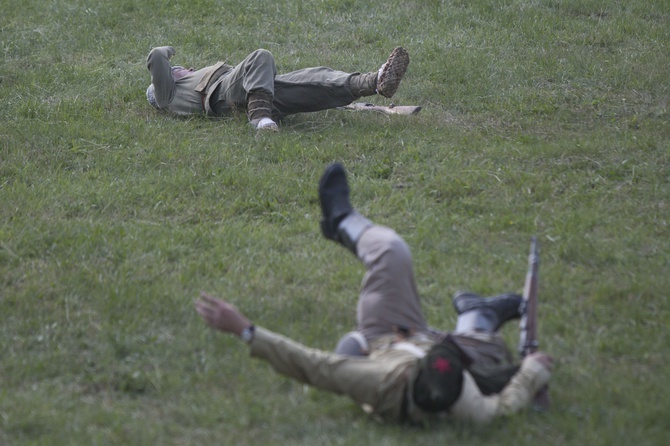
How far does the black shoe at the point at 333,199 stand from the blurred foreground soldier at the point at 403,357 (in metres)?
0.23

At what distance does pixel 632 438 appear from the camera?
4.13 metres

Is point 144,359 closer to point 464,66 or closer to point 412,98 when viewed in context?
point 412,98

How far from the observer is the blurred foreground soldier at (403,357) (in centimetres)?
412

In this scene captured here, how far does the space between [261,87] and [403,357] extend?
4478 millimetres

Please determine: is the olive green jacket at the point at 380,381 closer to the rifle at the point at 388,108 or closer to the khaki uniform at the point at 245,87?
the khaki uniform at the point at 245,87

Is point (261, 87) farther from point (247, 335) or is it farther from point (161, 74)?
point (247, 335)

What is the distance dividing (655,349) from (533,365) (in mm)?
1013

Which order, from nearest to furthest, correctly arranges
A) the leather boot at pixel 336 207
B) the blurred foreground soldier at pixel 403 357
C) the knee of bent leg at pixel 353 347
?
the blurred foreground soldier at pixel 403 357, the knee of bent leg at pixel 353 347, the leather boot at pixel 336 207

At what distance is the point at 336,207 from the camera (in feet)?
16.5

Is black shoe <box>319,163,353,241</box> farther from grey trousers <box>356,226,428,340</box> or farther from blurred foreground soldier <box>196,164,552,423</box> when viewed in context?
grey trousers <box>356,226,428,340</box>

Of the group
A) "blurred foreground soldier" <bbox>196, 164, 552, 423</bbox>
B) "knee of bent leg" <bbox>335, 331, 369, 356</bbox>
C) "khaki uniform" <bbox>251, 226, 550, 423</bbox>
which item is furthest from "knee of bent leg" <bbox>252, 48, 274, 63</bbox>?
"knee of bent leg" <bbox>335, 331, 369, 356</bbox>

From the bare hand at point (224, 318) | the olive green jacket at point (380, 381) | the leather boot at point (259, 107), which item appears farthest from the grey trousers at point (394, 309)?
the leather boot at point (259, 107)

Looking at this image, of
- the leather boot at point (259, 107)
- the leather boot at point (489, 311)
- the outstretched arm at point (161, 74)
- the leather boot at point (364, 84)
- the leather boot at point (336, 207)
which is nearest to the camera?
the leather boot at point (489, 311)

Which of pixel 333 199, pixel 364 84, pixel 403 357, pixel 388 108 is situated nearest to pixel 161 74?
pixel 364 84
